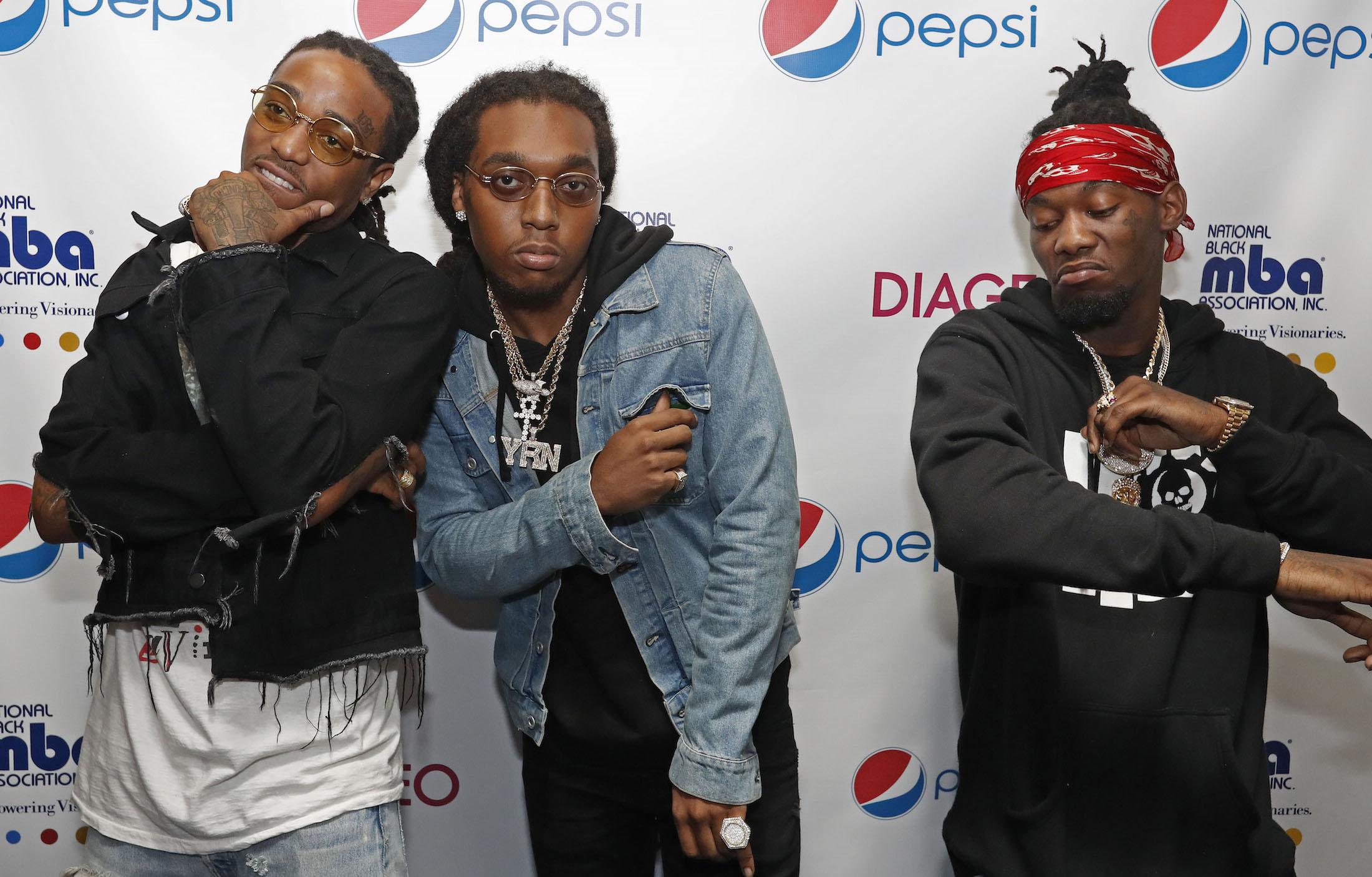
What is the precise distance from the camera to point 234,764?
150 centimetres

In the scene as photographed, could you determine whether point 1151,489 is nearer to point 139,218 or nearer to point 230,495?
point 230,495

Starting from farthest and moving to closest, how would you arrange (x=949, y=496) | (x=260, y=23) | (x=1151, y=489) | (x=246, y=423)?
(x=260, y=23) < (x=1151, y=489) < (x=949, y=496) < (x=246, y=423)

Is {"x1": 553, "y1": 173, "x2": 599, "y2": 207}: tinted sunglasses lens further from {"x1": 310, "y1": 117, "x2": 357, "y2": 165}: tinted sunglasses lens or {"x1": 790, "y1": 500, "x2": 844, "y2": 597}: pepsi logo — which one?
{"x1": 790, "y1": 500, "x2": 844, "y2": 597}: pepsi logo

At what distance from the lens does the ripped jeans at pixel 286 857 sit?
151cm

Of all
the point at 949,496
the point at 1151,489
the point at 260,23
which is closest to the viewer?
the point at 949,496

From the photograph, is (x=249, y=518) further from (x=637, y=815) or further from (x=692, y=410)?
(x=637, y=815)

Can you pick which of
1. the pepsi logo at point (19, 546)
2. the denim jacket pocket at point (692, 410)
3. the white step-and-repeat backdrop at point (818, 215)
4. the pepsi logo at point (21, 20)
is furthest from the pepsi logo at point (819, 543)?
the pepsi logo at point (21, 20)

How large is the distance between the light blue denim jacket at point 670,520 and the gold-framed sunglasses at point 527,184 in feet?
0.56

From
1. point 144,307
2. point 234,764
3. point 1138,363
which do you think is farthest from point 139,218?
point 1138,363

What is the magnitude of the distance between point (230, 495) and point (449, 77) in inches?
47.8

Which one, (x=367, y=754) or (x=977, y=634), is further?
(x=977, y=634)

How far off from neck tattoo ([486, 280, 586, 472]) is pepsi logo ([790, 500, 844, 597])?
87cm

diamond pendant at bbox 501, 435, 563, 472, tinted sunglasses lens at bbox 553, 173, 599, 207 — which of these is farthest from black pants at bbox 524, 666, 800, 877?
tinted sunglasses lens at bbox 553, 173, 599, 207

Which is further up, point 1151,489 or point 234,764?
point 1151,489
